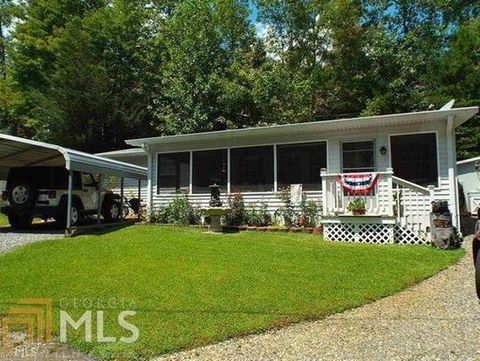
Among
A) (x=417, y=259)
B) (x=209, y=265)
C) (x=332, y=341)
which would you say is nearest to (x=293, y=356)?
(x=332, y=341)

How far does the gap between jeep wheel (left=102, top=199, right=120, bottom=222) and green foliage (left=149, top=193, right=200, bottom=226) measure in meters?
1.63

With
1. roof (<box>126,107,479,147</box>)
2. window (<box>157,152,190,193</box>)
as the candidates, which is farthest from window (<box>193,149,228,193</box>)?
roof (<box>126,107,479,147</box>)

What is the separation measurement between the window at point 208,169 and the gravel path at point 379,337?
27.7 ft

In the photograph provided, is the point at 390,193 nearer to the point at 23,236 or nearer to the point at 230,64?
the point at 23,236

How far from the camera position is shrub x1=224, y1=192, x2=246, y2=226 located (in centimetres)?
1250

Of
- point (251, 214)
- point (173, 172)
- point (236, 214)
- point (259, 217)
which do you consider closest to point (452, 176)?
point (259, 217)

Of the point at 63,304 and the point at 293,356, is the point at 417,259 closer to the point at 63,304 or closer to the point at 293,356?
the point at 293,356

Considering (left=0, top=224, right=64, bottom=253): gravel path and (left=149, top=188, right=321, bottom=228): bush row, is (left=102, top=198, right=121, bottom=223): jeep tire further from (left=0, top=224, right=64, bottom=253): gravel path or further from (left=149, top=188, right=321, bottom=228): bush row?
(left=0, top=224, right=64, bottom=253): gravel path

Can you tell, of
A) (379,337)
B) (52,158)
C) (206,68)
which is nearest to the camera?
(379,337)

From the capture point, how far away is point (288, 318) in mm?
4742

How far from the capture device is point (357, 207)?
10031mm

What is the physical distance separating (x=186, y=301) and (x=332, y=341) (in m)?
1.98

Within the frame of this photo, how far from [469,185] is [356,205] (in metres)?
9.42

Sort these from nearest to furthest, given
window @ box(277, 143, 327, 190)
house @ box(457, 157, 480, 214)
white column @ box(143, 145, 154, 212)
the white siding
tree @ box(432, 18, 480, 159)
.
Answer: the white siding → window @ box(277, 143, 327, 190) → white column @ box(143, 145, 154, 212) → house @ box(457, 157, 480, 214) → tree @ box(432, 18, 480, 159)
